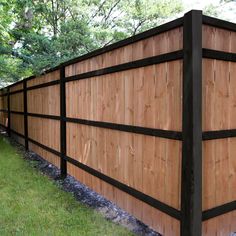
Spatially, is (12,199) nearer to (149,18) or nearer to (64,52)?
(64,52)

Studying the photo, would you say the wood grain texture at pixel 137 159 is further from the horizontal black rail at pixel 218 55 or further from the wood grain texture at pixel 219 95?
the horizontal black rail at pixel 218 55

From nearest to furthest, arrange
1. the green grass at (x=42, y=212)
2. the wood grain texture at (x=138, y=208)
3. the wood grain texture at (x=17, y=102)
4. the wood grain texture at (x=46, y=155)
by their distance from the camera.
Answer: the wood grain texture at (x=138, y=208)
the green grass at (x=42, y=212)
the wood grain texture at (x=46, y=155)
the wood grain texture at (x=17, y=102)

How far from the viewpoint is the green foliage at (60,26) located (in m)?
6.81

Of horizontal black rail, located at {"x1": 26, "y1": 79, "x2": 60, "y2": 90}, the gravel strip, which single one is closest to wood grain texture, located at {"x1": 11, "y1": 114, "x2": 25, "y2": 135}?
horizontal black rail, located at {"x1": 26, "y1": 79, "x2": 60, "y2": 90}

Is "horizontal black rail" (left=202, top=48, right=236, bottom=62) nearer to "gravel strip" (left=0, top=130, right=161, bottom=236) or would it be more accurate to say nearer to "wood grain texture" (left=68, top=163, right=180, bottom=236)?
"wood grain texture" (left=68, top=163, right=180, bottom=236)

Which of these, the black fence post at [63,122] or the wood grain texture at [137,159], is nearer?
the wood grain texture at [137,159]

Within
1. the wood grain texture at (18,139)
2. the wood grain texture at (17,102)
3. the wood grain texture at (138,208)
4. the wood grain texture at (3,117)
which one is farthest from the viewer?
the wood grain texture at (3,117)

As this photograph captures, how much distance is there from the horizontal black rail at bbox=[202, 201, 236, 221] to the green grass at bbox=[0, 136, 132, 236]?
32.2 inches

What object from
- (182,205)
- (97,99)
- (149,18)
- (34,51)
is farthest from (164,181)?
(149,18)

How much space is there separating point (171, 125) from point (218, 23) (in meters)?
0.86

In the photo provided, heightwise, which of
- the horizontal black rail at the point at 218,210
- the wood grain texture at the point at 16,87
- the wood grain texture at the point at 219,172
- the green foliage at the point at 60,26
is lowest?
the horizontal black rail at the point at 218,210

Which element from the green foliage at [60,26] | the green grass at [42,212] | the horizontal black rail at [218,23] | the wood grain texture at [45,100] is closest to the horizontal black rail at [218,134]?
the horizontal black rail at [218,23]

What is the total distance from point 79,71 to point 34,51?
3.41m

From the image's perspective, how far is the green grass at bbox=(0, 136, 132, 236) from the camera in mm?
2773
